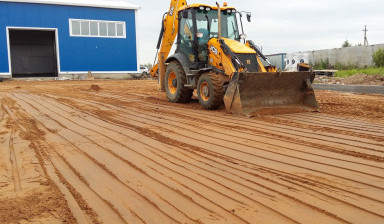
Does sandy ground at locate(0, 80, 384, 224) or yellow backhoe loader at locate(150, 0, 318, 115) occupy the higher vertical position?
yellow backhoe loader at locate(150, 0, 318, 115)

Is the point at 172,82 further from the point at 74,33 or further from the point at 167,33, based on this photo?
the point at 74,33

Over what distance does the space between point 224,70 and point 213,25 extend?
5.78ft

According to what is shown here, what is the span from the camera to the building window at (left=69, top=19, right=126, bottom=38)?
30.1 m

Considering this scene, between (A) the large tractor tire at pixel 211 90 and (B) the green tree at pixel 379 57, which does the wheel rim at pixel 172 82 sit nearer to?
(A) the large tractor tire at pixel 211 90

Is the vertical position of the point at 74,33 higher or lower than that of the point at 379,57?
higher

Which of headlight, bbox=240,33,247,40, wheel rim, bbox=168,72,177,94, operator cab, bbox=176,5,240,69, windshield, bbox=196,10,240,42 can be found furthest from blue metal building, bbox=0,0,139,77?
headlight, bbox=240,33,247,40

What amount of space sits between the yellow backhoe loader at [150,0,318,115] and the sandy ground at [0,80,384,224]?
3.29 ft

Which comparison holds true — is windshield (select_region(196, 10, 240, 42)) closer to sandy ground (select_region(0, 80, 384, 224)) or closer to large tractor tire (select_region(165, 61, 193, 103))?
large tractor tire (select_region(165, 61, 193, 103))

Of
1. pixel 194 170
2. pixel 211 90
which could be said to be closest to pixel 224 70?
pixel 211 90

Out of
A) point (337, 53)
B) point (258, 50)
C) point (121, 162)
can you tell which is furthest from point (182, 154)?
point (337, 53)

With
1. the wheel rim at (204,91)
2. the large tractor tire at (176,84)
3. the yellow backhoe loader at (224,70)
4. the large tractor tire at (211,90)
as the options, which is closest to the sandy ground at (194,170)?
the yellow backhoe loader at (224,70)

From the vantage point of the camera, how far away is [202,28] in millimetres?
9875

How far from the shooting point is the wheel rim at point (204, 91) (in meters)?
9.20

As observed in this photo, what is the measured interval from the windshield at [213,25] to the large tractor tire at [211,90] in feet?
4.43
